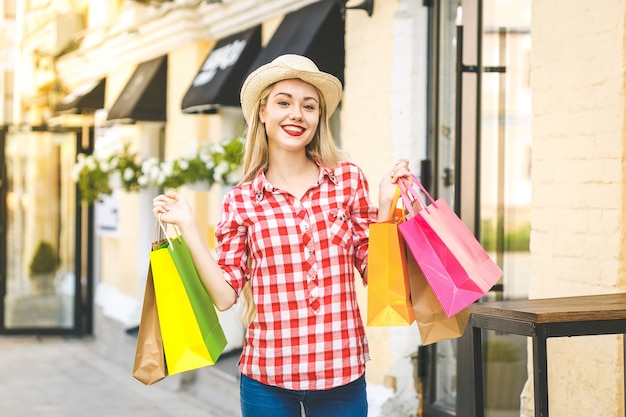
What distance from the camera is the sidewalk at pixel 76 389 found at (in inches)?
320

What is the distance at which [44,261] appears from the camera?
1284 centimetres

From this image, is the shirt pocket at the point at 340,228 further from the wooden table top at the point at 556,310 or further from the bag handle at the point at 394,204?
the wooden table top at the point at 556,310

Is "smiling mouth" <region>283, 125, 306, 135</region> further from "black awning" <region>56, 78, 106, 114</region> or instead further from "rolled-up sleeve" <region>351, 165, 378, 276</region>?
"black awning" <region>56, 78, 106, 114</region>

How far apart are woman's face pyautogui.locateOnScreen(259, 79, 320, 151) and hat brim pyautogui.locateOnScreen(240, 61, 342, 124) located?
0.09 feet

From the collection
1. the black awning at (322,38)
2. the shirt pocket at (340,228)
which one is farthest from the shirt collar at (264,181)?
the black awning at (322,38)

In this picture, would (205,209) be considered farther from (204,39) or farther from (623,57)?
(623,57)

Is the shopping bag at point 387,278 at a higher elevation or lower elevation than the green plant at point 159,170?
lower

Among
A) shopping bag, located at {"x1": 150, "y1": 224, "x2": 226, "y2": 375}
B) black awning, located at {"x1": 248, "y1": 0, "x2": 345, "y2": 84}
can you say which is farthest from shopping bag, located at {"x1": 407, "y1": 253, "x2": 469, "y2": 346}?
black awning, located at {"x1": 248, "y1": 0, "x2": 345, "y2": 84}

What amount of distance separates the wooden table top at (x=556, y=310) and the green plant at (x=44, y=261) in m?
10.00

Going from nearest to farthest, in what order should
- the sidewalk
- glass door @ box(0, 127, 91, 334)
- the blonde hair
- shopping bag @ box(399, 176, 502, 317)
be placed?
shopping bag @ box(399, 176, 502, 317) < the blonde hair < the sidewalk < glass door @ box(0, 127, 91, 334)

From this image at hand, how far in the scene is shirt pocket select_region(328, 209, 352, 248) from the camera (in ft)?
10.2

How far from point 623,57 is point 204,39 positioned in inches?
230

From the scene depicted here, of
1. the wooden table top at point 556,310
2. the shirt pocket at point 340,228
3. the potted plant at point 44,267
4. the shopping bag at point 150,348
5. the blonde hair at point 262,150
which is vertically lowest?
the potted plant at point 44,267

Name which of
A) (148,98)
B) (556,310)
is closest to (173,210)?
(556,310)
